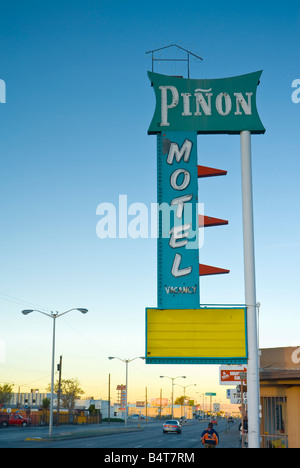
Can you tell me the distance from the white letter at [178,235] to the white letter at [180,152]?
2.08m

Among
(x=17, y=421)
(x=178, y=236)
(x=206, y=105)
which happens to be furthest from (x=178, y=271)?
(x=17, y=421)

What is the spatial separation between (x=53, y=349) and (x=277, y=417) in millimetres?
24935

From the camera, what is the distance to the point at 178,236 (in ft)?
55.7

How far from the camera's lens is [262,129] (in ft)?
58.9

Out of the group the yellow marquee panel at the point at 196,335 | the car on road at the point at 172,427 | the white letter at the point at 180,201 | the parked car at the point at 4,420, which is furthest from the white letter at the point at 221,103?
the parked car at the point at 4,420

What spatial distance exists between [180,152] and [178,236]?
269 cm

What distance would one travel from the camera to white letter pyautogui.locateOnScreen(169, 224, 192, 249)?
55.5ft

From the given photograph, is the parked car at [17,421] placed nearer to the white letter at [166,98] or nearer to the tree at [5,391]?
the white letter at [166,98]

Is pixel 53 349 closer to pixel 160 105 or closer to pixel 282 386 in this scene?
pixel 282 386

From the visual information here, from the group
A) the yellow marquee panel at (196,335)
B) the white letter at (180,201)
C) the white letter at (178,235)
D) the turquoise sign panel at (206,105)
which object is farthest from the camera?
the turquoise sign panel at (206,105)

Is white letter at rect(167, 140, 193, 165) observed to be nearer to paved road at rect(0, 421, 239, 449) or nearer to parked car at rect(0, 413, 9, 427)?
paved road at rect(0, 421, 239, 449)

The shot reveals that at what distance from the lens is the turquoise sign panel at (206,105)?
59.1 ft

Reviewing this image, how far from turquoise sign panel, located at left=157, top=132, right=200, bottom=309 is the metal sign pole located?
146cm
